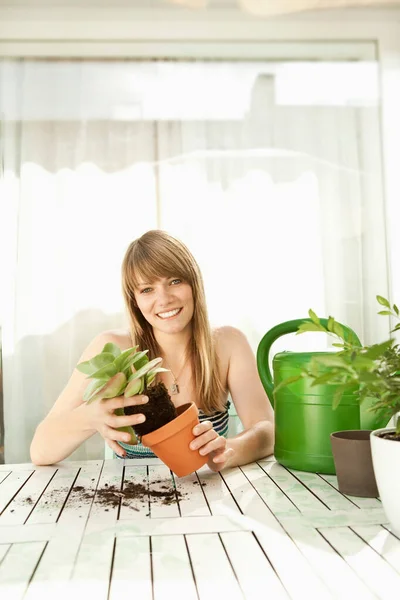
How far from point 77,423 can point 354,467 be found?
619mm

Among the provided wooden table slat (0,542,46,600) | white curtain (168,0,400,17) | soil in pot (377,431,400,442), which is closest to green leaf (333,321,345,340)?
soil in pot (377,431,400,442)

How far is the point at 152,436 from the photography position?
3.57 ft

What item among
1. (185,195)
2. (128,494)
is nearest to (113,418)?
(128,494)

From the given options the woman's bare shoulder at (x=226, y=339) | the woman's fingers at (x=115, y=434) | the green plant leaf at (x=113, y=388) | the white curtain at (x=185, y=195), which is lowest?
the woman's fingers at (x=115, y=434)

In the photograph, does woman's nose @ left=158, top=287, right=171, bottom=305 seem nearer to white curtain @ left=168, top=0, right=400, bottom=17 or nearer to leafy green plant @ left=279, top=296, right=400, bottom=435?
leafy green plant @ left=279, top=296, right=400, bottom=435

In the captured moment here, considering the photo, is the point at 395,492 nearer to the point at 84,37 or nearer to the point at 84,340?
the point at 84,340

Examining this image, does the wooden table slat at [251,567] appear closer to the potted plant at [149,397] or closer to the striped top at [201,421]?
the potted plant at [149,397]

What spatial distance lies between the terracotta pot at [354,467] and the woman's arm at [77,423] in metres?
0.36

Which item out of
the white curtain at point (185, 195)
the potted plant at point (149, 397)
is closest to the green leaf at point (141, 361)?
the potted plant at point (149, 397)

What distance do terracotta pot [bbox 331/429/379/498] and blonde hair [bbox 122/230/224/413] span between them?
2.56 feet

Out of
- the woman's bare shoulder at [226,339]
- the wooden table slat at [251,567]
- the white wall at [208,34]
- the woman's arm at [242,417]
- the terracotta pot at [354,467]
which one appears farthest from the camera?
the white wall at [208,34]

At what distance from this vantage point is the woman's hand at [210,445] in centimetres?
114

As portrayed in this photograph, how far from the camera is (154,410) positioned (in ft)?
3.63

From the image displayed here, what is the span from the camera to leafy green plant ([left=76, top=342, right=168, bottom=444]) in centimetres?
109
